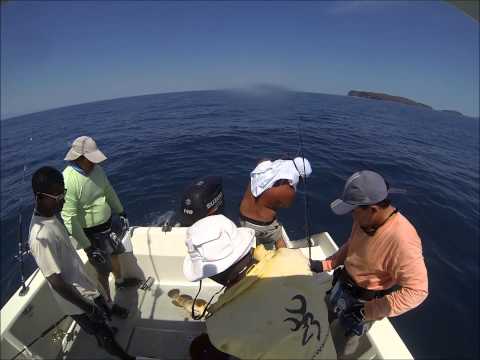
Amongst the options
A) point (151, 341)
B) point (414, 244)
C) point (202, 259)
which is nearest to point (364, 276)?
point (414, 244)

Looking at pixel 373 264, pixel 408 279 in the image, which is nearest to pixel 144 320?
pixel 373 264

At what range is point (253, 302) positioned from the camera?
1.20m

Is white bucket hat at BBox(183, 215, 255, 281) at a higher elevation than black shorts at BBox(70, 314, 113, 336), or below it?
higher

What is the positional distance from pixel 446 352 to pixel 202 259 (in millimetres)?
4095

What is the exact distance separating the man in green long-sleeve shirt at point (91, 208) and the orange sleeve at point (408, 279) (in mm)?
2807

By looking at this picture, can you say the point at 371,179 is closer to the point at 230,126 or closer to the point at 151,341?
the point at 151,341

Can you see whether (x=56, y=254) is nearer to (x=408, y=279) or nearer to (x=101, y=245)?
(x=101, y=245)

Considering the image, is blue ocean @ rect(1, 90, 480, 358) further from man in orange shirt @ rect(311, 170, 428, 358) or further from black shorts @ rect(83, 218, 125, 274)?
man in orange shirt @ rect(311, 170, 428, 358)

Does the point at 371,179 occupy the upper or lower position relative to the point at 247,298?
upper

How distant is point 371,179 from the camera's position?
74.6 inches

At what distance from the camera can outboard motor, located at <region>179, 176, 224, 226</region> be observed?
9.39ft

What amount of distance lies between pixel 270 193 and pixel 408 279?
4.45ft

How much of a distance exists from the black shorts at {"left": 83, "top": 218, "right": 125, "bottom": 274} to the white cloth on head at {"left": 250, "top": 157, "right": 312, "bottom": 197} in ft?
5.74

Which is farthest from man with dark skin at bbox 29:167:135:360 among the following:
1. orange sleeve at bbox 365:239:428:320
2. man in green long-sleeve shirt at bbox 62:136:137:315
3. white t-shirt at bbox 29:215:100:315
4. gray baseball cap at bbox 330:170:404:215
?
orange sleeve at bbox 365:239:428:320
